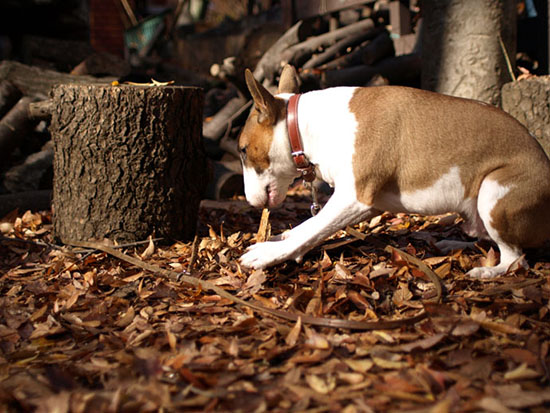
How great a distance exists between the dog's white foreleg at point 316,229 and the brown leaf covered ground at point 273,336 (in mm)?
123

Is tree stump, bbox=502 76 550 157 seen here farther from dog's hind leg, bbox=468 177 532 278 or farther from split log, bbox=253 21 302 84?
split log, bbox=253 21 302 84

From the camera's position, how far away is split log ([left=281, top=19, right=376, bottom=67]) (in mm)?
8867

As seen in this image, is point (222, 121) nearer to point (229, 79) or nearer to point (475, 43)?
point (229, 79)

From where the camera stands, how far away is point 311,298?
327 centimetres

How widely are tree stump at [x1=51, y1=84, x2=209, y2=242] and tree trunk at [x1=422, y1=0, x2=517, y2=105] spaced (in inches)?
119

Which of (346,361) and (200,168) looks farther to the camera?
(200,168)

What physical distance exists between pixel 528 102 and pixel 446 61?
130 centimetres

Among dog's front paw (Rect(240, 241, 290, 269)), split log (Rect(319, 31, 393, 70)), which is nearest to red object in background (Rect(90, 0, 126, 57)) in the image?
split log (Rect(319, 31, 393, 70))

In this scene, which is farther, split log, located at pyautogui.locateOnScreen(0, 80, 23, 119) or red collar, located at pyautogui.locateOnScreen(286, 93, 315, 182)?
split log, located at pyautogui.locateOnScreen(0, 80, 23, 119)

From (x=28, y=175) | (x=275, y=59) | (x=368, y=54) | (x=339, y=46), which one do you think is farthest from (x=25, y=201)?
(x=339, y=46)

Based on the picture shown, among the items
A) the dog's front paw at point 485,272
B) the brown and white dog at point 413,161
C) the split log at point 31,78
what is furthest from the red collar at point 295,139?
the split log at point 31,78

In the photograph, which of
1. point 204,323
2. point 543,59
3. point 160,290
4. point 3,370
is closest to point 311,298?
point 204,323

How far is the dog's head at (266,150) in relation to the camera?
12.0ft

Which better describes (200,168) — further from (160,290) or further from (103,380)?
(103,380)
